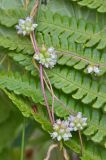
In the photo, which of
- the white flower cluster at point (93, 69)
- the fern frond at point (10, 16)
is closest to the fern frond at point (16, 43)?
the fern frond at point (10, 16)

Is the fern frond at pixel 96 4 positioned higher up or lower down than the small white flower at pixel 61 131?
higher up

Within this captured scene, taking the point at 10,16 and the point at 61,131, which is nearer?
the point at 61,131

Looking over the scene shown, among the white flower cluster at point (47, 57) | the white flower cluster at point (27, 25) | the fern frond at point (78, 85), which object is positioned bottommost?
the fern frond at point (78, 85)

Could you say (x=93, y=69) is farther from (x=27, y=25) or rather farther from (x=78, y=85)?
(x=27, y=25)

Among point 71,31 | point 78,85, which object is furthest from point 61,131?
point 71,31

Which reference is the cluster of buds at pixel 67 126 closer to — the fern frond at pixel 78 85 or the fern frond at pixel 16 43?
the fern frond at pixel 78 85

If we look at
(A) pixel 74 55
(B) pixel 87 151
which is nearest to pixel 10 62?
(A) pixel 74 55

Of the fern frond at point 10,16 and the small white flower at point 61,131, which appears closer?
the small white flower at point 61,131

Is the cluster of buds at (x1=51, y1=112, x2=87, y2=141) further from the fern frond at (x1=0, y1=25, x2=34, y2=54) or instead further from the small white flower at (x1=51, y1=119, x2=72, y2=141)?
the fern frond at (x1=0, y1=25, x2=34, y2=54)

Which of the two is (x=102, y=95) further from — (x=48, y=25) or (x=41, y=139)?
(x=41, y=139)
